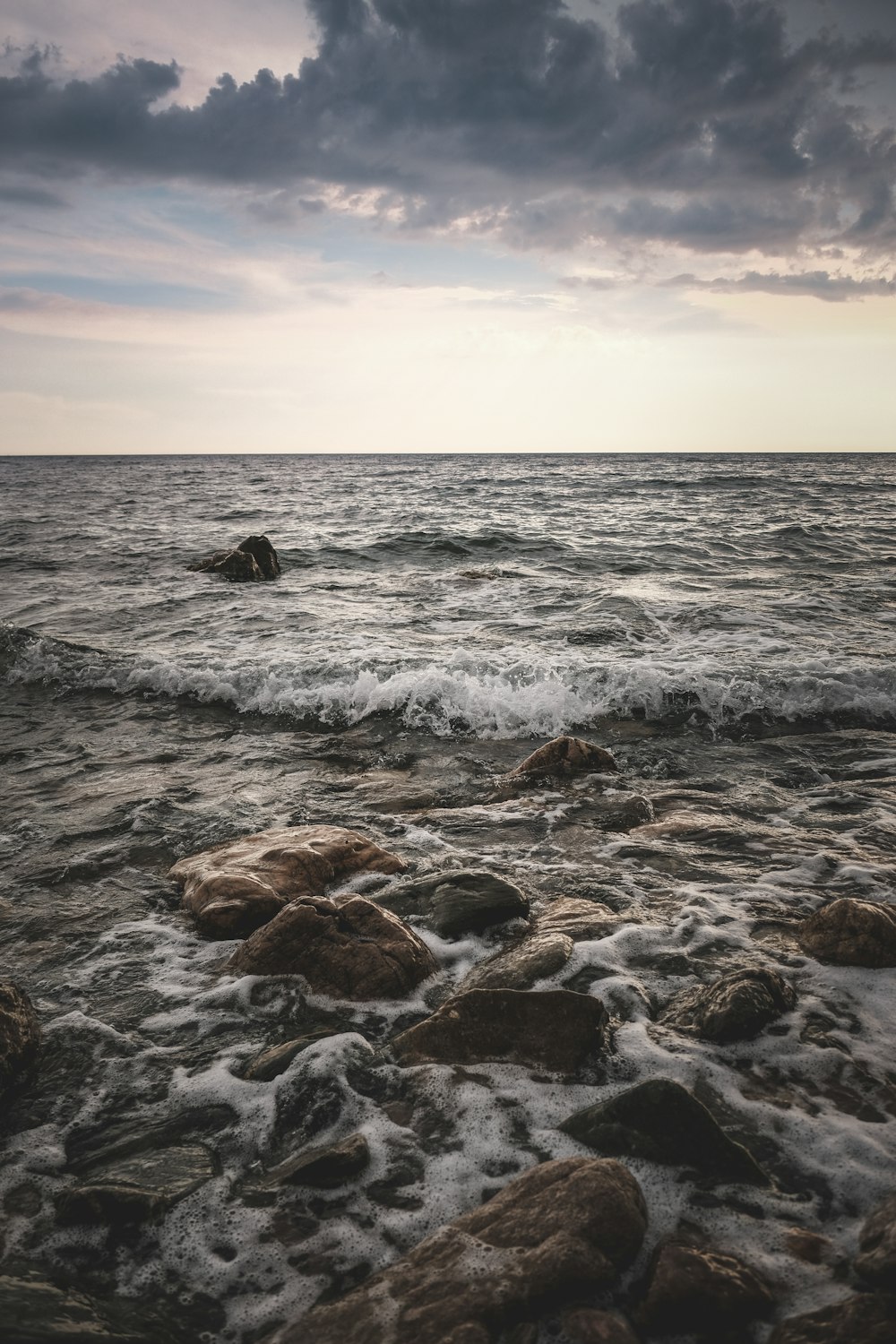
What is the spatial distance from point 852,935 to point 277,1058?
255 centimetres

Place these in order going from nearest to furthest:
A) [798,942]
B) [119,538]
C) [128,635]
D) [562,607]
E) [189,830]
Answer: [798,942] < [189,830] < [128,635] < [562,607] < [119,538]

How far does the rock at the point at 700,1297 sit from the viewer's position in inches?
67.3

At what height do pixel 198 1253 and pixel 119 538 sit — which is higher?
pixel 119 538

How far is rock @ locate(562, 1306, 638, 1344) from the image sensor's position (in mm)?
1670

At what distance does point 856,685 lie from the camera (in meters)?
7.05

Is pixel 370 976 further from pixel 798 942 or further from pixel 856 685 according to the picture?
pixel 856 685

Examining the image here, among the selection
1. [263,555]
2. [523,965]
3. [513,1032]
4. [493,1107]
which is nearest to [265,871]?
[523,965]

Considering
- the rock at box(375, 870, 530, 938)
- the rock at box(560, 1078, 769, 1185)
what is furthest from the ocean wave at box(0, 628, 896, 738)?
the rock at box(560, 1078, 769, 1185)

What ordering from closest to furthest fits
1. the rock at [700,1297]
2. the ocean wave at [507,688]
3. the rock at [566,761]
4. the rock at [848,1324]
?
1. the rock at [848,1324]
2. the rock at [700,1297]
3. the rock at [566,761]
4. the ocean wave at [507,688]

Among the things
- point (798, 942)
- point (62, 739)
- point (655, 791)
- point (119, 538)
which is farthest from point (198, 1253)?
point (119, 538)

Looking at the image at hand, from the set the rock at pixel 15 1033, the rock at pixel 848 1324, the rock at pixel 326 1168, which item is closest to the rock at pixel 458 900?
the rock at pixel 326 1168

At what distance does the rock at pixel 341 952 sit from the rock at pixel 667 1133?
1.05 meters

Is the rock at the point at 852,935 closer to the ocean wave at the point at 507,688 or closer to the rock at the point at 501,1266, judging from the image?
the rock at the point at 501,1266

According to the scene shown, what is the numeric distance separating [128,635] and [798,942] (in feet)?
29.5
